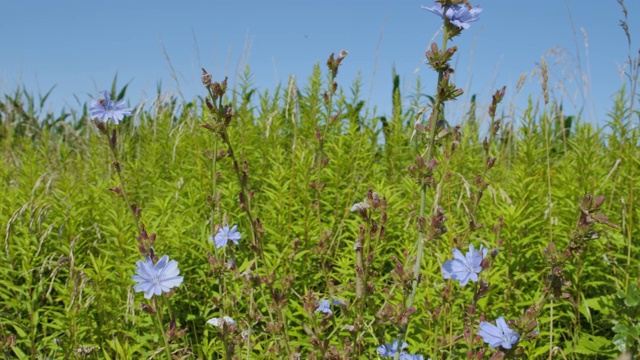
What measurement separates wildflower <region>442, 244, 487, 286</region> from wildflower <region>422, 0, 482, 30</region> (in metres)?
0.65

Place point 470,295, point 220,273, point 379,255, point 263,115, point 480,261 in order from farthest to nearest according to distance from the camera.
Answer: point 263,115 → point 379,255 → point 470,295 → point 220,273 → point 480,261

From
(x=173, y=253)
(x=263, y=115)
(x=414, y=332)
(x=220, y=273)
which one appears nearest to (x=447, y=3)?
(x=220, y=273)

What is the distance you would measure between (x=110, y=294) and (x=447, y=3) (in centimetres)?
207

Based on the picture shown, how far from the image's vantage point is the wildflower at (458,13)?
1.54m

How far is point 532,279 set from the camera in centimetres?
267

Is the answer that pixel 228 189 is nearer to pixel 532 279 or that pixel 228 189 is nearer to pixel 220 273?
pixel 220 273

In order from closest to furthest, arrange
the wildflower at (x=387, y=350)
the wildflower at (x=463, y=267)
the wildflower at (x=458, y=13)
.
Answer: the wildflower at (x=458, y=13) → the wildflower at (x=463, y=267) → the wildflower at (x=387, y=350)

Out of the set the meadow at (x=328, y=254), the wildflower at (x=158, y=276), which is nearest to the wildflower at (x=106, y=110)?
the meadow at (x=328, y=254)

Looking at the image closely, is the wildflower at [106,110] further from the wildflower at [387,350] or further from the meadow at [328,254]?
the wildflower at [387,350]

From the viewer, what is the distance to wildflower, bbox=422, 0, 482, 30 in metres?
1.54

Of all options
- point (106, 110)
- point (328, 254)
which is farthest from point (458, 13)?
point (328, 254)

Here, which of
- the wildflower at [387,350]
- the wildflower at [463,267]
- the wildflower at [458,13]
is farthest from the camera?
the wildflower at [387,350]

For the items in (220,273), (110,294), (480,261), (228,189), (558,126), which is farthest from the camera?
(558,126)

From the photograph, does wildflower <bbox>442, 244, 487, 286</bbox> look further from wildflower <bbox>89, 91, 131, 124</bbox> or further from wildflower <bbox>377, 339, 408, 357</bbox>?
wildflower <bbox>89, 91, 131, 124</bbox>
